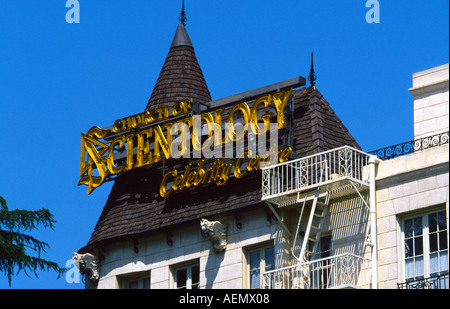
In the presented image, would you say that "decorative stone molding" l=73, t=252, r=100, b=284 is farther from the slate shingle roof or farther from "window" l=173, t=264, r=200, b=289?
"window" l=173, t=264, r=200, b=289

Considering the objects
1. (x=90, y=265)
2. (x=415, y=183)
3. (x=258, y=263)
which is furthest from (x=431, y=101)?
(x=90, y=265)

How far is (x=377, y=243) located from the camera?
52.7 m

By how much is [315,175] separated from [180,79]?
9974mm

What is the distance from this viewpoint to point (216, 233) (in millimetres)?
56719

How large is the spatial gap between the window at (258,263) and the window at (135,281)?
433cm

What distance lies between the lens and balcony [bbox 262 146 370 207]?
53631 mm

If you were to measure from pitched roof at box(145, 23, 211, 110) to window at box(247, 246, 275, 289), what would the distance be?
8.40 metres

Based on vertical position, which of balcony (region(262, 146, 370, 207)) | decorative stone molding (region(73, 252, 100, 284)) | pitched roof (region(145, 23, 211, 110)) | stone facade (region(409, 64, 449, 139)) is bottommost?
decorative stone molding (region(73, 252, 100, 284))

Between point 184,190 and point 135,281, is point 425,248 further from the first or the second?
point 135,281

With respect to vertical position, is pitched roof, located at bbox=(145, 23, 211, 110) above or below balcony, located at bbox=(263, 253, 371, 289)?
above

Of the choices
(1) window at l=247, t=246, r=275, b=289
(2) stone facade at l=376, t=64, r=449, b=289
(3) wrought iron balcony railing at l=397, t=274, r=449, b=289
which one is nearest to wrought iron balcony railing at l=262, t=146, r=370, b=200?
(2) stone facade at l=376, t=64, r=449, b=289

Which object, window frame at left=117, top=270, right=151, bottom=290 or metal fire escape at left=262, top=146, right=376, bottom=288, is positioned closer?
metal fire escape at left=262, top=146, right=376, bottom=288

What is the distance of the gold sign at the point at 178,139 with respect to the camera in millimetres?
57594

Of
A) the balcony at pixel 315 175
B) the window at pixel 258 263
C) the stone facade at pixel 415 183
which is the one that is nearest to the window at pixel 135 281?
the window at pixel 258 263
